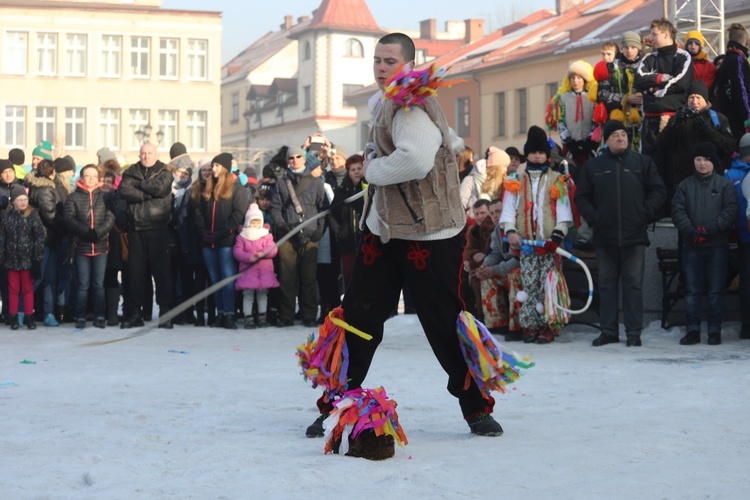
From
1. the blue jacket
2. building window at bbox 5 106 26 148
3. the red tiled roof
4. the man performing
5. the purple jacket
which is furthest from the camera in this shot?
the red tiled roof

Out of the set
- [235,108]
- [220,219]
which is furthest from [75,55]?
[220,219]

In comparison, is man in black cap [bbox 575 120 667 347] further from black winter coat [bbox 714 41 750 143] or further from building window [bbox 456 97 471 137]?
building window [bbox 456 97 471 137]

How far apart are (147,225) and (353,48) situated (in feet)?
217

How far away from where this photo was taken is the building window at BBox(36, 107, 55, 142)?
63500 mm

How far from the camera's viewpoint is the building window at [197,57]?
216 feet

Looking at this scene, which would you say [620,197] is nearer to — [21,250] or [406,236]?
[406,236]

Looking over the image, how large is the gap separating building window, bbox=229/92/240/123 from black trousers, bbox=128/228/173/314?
238 feet

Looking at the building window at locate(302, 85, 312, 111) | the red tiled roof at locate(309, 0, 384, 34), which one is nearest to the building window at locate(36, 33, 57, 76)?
the building window at locate(302, 85, 312, 111)

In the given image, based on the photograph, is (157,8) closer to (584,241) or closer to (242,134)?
(242,134)

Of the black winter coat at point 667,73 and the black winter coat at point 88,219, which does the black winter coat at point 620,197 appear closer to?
the black winter coat at point 667,73

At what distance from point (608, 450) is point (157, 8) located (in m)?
62.0

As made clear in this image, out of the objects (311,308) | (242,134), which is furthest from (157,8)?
(311,308)

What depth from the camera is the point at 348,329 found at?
6.04 m

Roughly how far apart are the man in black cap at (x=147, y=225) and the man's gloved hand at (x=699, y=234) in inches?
228
